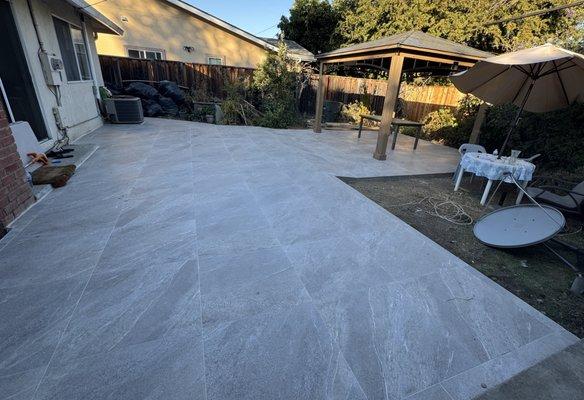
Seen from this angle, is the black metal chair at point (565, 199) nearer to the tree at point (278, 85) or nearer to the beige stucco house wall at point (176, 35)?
the tree at point (278, 85)

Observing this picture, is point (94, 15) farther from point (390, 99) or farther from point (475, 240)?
point (475, 240)

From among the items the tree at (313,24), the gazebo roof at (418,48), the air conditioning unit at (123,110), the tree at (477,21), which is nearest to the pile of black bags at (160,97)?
the air conditioning unit at (123,110)

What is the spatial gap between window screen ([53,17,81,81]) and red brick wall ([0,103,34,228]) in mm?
4553

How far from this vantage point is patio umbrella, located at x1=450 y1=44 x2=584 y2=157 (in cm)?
393

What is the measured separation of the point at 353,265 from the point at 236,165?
3.23m

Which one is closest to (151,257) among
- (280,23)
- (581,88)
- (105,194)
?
(105,194)

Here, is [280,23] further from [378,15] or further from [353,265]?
[353,265]

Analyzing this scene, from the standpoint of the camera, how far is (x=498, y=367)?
167 cm

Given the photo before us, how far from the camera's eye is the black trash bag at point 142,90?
9344 mm

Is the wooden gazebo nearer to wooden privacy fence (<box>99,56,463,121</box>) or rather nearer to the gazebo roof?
the gazebo roof

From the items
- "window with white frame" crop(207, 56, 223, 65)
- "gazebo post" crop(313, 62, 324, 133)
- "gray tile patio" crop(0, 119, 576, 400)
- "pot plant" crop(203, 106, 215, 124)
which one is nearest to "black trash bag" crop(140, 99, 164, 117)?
"pot plant" crop(203, 106, 215, 124)

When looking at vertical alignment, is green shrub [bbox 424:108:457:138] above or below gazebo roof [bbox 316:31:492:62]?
below

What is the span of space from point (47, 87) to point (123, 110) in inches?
118

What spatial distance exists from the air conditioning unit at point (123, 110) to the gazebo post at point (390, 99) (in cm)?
693
